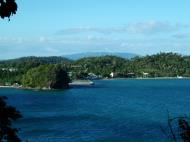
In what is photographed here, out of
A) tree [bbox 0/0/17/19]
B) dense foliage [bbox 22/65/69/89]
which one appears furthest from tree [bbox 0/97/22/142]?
dense foliage [bbox 22/65/69/89]

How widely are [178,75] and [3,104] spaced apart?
630ft

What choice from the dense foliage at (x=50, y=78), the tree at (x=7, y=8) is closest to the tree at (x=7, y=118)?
the tree at (x=7, y=8)

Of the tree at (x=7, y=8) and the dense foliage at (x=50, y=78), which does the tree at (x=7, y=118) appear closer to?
the tree at (x=7, y=8)

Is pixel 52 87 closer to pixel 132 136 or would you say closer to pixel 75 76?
pixel 75 76

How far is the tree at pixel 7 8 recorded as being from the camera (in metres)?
4.85

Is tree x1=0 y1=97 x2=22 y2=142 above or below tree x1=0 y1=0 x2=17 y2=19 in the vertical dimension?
below

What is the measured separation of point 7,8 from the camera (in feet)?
16.1

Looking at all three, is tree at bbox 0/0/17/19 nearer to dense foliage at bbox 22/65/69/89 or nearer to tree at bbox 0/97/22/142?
tree at bbox 0/97/22/142

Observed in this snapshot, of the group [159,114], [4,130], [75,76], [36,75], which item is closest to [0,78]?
[36,75]

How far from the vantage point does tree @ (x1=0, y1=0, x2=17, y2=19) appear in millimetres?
4852

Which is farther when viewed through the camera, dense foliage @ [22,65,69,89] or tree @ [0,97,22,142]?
dense foliage @ [22,65,69,89]

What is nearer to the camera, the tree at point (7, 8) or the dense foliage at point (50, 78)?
the tree at point (7, 8)

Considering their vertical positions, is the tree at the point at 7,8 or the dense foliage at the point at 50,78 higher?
the tree at the point at 7,8

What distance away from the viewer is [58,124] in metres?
47.4
